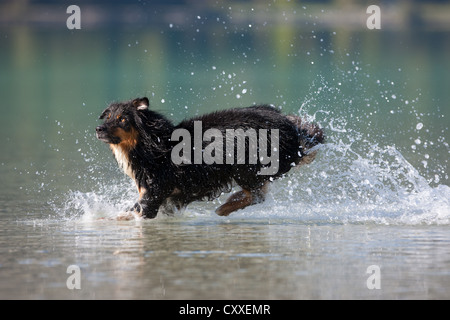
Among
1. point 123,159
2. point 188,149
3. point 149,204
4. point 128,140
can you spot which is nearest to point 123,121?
point 128,140

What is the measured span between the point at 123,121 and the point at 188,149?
0.72m

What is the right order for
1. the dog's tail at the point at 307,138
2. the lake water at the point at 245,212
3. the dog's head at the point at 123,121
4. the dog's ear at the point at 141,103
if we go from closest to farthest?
the lake water at the point at 245,212
the dog's head at the point at 123,121
the dog's ear at the point at 141,103
the dog's tail at the point at 307,138

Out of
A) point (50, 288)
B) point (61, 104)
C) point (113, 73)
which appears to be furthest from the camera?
point (113, 73)

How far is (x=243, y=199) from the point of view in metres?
10.6

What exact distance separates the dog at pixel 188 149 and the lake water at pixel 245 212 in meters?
0.33

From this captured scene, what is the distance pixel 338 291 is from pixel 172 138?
13.2 ft

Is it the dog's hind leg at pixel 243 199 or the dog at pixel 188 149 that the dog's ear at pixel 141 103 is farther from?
the dog's hind leg at pixel 243 199

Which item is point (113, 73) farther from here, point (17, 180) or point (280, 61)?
point (17, 180)

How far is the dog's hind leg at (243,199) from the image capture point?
10.5 m

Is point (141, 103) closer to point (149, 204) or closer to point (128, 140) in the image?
point (128, 140)

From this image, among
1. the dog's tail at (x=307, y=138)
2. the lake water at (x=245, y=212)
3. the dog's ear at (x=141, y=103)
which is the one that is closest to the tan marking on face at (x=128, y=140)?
the dog's ear at (x=141, y=103)

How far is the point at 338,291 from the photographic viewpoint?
21.2 feet

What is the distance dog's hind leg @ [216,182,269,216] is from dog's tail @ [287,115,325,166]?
52cm
